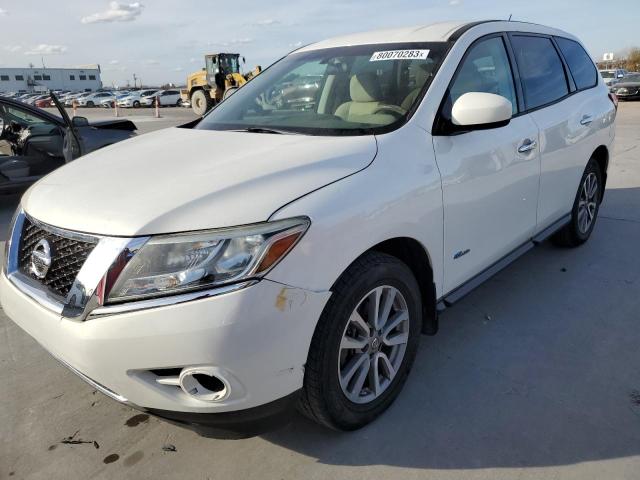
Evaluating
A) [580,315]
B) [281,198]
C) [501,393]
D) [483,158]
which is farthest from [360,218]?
[580,315]

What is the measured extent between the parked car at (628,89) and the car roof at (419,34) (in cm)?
2240

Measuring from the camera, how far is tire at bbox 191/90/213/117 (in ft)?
91.8

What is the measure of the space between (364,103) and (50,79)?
391 ft

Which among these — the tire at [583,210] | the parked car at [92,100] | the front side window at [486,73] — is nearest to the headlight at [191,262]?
the front side window at [486,73]

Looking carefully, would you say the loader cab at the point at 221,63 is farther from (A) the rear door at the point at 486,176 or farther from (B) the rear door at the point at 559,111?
(A) the rear door at the point at 486,176

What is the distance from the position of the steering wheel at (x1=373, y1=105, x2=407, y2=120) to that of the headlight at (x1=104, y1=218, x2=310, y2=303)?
106cm

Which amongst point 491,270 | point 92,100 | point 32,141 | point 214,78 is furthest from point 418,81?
point 92,100

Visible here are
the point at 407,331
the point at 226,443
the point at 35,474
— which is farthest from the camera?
the point at 407,331

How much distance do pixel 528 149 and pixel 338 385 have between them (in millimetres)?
1900

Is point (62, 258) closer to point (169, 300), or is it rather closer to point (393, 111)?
point (169, 300)

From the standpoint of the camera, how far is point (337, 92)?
9.53 feet

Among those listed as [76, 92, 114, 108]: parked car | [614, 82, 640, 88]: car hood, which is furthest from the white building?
[614, 82, 640, 88]: car hood

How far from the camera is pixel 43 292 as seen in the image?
2010 mm

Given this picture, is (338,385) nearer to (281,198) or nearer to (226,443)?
(226,443)
